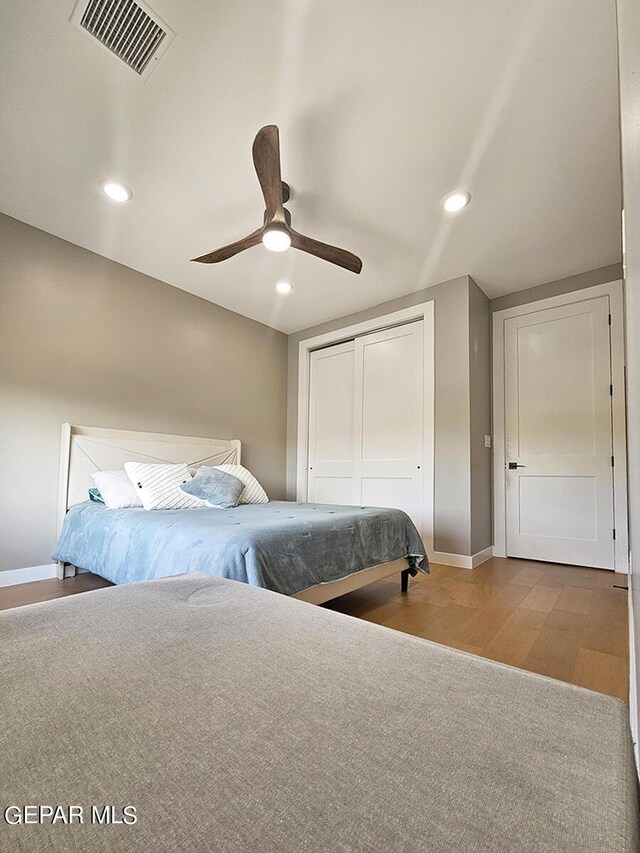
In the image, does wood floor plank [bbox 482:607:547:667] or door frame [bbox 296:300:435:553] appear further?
door frame [bbox 296:300:435:553]

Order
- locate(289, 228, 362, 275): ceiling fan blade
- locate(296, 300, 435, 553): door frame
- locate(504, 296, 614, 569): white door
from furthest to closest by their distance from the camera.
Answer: locate(296, 300, 435, 553): door frame → locate(504, 296, 614, 569): white door → locate(289, 228, 362, 275): ceiling fan blade

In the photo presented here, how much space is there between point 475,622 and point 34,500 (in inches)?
117

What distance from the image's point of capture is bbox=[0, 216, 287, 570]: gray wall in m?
2.71

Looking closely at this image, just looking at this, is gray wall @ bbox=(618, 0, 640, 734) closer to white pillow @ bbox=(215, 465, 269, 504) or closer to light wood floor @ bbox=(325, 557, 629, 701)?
light wood floor @ bbox=(325, 557, 629, 701)

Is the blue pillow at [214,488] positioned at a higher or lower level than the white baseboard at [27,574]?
higher

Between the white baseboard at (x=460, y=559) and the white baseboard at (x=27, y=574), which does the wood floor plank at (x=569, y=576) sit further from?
the white baseboard at (x=27, y=574)

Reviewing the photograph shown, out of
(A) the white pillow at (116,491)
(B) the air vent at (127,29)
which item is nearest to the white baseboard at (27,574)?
(A) the white pillow at (116,491)

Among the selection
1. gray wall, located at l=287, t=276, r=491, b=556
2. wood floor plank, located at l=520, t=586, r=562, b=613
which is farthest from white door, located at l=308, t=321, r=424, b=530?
wood floor plank, located at l=520, t=586, r=562, b=613

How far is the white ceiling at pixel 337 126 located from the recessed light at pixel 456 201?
2.3 inches

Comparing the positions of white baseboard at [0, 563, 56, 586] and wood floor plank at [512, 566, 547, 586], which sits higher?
white baseboard at [0, 563, 56, 586]

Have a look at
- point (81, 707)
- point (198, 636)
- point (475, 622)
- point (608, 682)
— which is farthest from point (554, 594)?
point (81, 707)

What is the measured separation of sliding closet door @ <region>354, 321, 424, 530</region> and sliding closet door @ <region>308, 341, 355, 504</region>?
0.40ft

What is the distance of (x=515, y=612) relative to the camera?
224 cm

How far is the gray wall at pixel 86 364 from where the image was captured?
2.71 metres
